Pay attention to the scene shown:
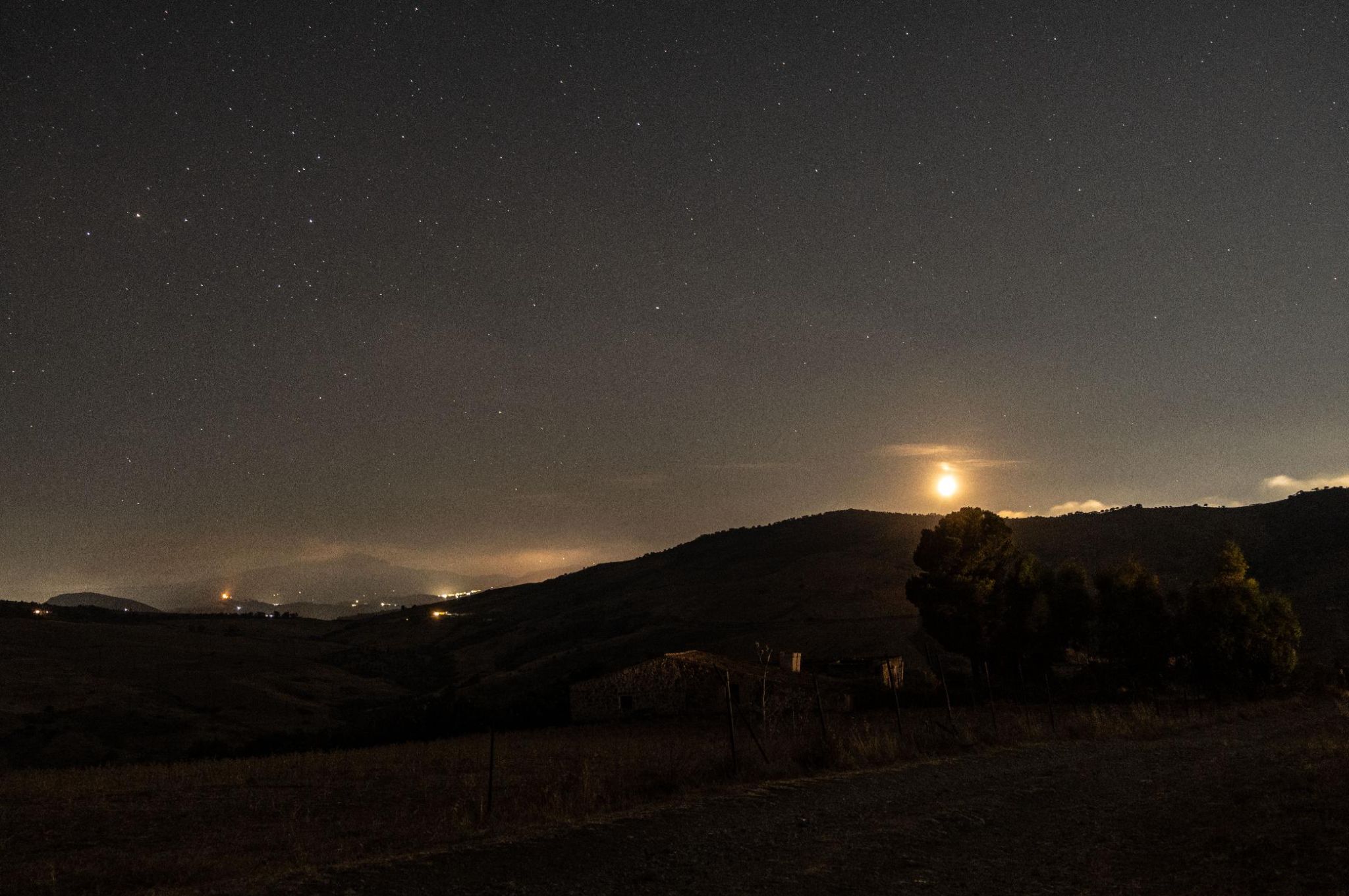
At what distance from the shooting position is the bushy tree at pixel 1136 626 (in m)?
47.7

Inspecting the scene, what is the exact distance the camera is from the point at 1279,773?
50.5 feet

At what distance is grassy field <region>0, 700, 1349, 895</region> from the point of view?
45.0 ft

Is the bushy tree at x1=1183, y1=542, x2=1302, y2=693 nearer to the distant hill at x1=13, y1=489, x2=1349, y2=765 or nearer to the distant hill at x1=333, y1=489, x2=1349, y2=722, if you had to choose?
the distant hill at x1=333, y1=489, x2=1349, y2=722

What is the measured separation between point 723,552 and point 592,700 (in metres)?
118

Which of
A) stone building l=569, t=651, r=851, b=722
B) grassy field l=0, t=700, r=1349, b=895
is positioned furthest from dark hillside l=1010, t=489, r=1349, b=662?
grassy field l=0, t=700, r=1349, b=895

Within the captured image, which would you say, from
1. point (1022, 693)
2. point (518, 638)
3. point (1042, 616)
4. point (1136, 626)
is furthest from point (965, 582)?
point (518, 638)

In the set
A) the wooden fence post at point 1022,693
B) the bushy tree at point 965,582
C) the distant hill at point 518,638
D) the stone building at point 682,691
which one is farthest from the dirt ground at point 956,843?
the distant hill at point 518,638

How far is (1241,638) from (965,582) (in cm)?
1428

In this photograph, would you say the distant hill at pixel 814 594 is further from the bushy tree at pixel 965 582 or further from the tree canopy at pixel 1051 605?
the tree canopy at pixel 1051 605

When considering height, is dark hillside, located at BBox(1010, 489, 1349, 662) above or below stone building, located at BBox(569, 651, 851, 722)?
above

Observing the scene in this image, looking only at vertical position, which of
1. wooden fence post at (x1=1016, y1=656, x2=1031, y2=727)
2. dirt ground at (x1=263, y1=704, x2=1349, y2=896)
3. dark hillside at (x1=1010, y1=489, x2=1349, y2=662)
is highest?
dark hillside at (x1=1010, y1=489, x2=1349, y2=662)

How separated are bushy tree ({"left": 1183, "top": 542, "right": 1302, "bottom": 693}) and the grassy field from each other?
6.70 metres

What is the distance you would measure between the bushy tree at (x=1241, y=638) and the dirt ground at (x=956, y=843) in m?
28.9

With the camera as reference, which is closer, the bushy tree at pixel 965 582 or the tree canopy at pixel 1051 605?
the tree canopy at pixel 1051 605
